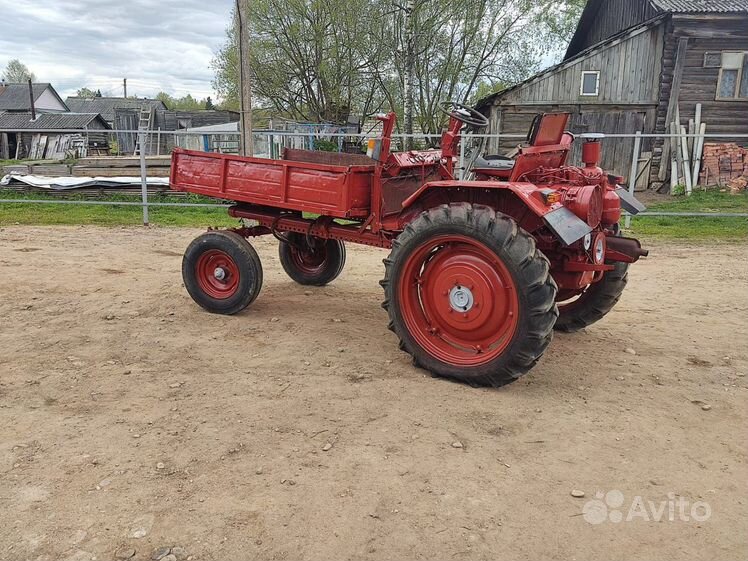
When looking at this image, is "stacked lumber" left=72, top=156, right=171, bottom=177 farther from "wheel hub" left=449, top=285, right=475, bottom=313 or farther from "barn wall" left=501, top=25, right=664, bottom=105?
"wheel hub" left=449, top=285, right=475, bottom=313

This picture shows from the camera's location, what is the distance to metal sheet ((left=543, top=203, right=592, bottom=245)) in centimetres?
379

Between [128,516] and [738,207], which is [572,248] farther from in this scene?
[738,207]

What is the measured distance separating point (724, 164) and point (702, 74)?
2.66 meters

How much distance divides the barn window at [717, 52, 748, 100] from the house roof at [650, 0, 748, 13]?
1.11m

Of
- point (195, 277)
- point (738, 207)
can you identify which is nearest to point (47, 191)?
point (195, 277)

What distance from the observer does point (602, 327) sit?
5.55 m

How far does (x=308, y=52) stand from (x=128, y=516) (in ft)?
89.4

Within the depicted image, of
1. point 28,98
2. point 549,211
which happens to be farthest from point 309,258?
point 28,98

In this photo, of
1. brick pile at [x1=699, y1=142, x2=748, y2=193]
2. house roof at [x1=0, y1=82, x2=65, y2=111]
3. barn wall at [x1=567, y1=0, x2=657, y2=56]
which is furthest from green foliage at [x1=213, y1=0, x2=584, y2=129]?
house roof at [x1=0, y1=82, x2=65, y2=111]

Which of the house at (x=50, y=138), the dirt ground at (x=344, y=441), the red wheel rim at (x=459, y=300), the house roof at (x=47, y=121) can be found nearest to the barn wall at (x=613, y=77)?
the dirt ground at (x=344, y=441)

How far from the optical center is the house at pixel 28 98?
5075 cm

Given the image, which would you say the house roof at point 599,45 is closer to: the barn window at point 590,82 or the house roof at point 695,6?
the house roof at point 695,6

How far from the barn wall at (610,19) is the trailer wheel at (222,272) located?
53.4 ft

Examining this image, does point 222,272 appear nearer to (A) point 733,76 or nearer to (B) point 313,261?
(B) point 313,261
